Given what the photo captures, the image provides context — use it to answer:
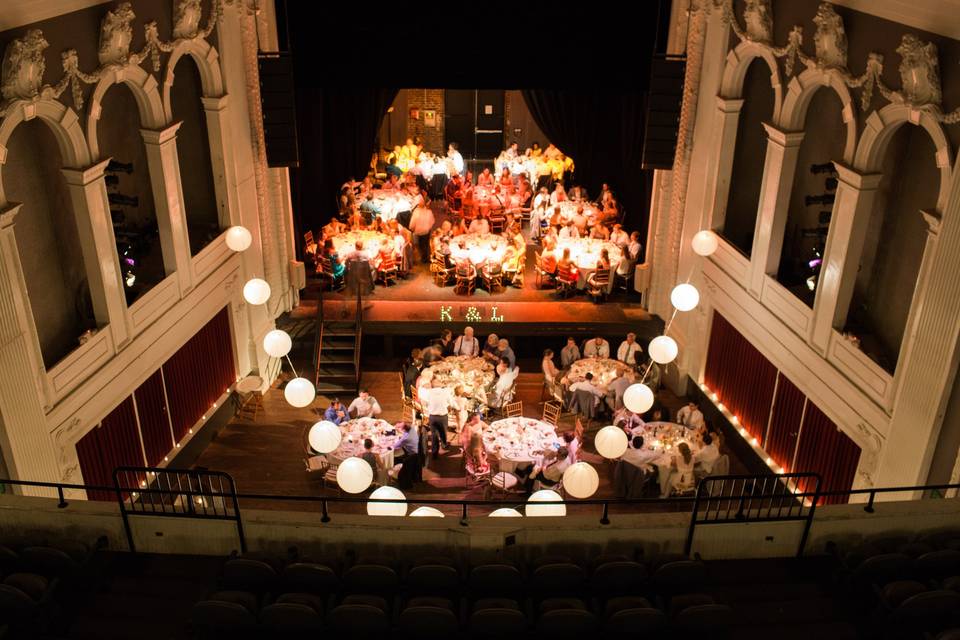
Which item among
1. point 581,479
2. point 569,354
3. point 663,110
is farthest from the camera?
point 569,354

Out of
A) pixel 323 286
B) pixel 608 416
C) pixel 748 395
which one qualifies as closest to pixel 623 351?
pixel 608 416

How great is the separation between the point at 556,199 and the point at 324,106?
4.25m

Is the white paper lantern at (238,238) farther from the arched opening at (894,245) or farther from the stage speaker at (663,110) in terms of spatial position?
the arched opening at (894,245)

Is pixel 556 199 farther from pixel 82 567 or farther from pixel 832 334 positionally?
pixel 82 567

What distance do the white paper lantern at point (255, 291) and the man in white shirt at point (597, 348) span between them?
4.52 metres

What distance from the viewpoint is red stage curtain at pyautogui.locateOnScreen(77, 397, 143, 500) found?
32.9 ft

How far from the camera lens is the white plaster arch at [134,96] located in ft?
31.6

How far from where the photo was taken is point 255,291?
12.4 metres

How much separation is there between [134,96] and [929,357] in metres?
8.82

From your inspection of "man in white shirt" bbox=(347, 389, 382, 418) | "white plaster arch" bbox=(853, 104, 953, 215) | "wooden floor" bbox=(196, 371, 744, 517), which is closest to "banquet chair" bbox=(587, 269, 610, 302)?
"wooden floor" bbox=(196, 371, 744, 517)

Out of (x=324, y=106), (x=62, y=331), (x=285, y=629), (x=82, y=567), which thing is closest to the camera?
(x=285, y=629)

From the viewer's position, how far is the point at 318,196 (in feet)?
52.4

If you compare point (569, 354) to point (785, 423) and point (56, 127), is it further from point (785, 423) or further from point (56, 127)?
point (56, 127)

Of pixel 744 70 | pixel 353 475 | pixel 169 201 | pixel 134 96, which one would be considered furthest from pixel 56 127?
pixel 744 70
